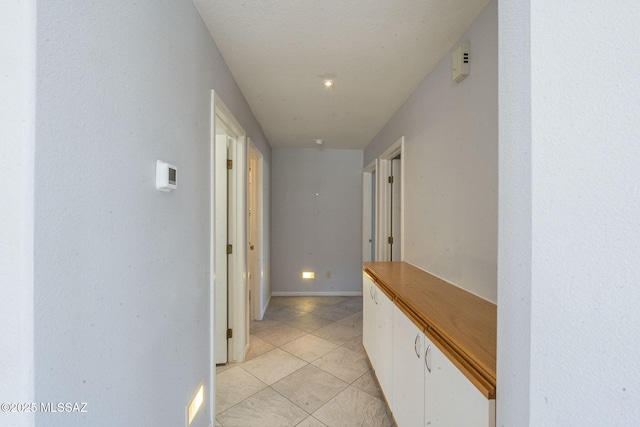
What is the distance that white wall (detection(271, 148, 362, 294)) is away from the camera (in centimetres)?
452

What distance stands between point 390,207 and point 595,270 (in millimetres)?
2834

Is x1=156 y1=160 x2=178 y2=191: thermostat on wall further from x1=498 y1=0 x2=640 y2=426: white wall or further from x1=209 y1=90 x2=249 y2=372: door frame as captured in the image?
x1=209 y1=90 x2=249 y2=372: door frame

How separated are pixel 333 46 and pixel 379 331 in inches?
75.2

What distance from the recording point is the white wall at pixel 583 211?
0.52m

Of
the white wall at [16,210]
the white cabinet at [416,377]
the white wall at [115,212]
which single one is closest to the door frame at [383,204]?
the white cabinet at [416,377]

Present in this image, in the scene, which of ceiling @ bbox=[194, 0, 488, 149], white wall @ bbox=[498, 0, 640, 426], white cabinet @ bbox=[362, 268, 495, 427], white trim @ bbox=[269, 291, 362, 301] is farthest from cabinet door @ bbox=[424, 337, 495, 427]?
white trim @ bbox=[269, 291, 362, 301]

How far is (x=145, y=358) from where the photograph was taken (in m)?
0.94

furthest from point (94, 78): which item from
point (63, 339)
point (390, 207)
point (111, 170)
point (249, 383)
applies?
point (390, 207)

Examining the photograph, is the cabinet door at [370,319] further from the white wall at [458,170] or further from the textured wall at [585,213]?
the textured wall at [585,213]

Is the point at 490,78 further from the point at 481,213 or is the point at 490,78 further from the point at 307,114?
the point at 307,114

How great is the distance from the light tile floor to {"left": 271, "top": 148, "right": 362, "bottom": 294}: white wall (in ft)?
3.79

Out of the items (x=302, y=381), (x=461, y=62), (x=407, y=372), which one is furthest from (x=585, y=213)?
(x=302, y=381)

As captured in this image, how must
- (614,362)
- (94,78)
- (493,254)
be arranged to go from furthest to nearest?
(493,254)
(94,78)
(614,362)

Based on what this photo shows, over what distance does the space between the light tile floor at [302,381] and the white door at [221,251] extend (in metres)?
0.23
